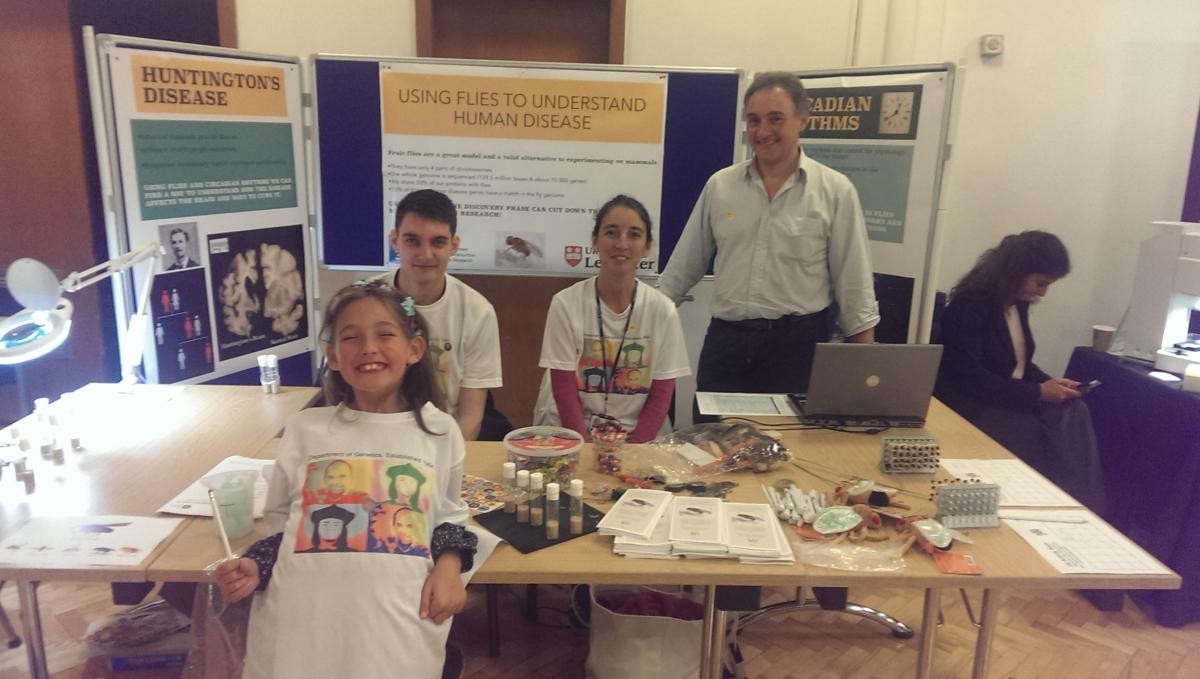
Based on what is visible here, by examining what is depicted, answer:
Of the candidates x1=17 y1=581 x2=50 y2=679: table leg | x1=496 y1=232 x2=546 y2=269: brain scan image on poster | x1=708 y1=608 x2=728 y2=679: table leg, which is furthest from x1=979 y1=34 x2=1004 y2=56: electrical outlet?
x1=17 y1=581 x2=50 y2=679: table leg

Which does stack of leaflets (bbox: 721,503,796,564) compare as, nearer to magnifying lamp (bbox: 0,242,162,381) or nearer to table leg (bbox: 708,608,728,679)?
table leg (bbox: 708,608,728,679)

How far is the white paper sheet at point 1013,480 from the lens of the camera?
68.7 inches

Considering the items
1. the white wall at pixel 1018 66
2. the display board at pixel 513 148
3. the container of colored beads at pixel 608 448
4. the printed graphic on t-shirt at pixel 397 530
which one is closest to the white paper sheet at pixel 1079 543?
the container of colored beads at pixel 608 448

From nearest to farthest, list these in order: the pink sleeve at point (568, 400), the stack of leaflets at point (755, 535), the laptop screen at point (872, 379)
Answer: the stack of leaflets at point (755, 535), the laptop screen at point (872, 379), the pink sleeve at point (568, 400)

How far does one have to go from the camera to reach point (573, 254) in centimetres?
350

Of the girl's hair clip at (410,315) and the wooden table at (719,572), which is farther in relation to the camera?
the girl's hair clip at (410,315)

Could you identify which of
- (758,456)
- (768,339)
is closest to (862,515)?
(758,456)

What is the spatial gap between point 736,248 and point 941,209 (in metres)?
1.01

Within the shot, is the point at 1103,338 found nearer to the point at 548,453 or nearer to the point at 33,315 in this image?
the point at 548,453

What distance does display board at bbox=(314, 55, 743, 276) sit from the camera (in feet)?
10.8

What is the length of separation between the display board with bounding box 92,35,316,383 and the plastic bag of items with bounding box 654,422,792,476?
6.44ft

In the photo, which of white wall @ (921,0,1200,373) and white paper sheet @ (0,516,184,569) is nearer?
white paper sheet @ (0,516,184,569)

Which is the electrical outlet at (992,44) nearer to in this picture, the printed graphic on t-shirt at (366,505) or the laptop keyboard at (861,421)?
the laptop keyboard at (861,421)

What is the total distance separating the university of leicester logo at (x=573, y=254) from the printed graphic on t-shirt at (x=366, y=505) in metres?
2.11
